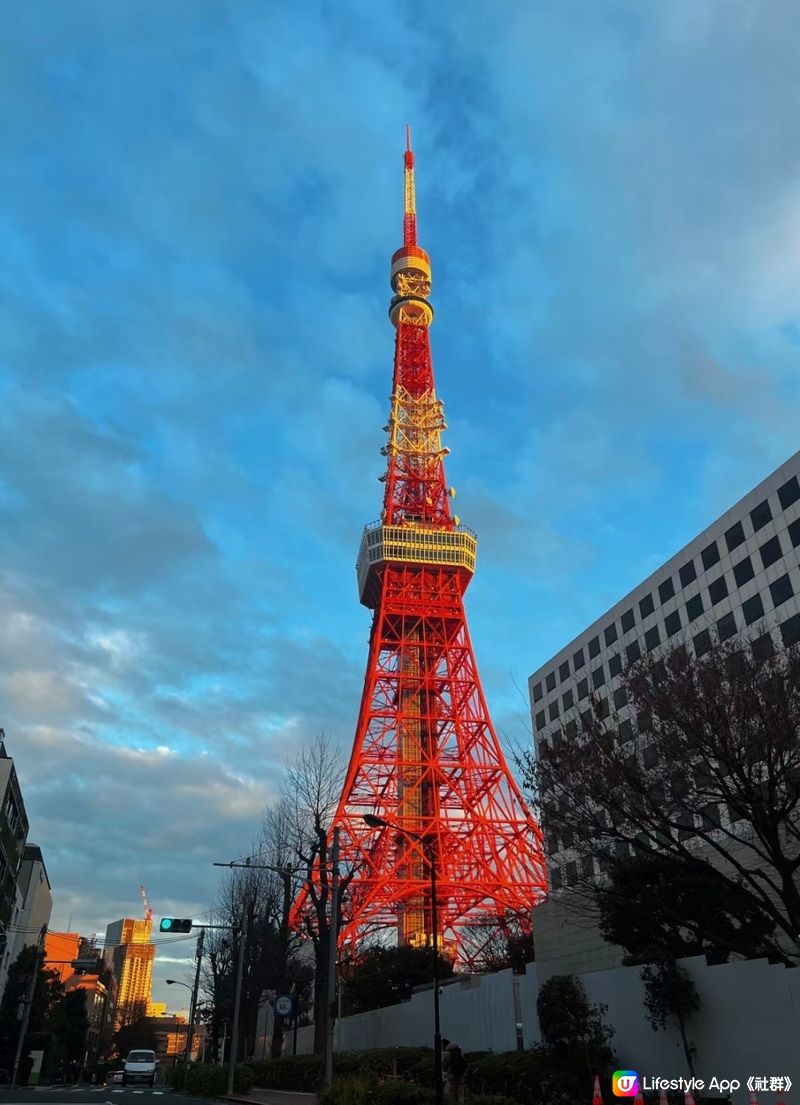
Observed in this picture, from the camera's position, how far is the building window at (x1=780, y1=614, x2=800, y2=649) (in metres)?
37.8

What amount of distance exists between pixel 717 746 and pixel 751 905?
6186 millimetres

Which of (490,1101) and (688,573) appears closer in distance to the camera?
(490,1101)

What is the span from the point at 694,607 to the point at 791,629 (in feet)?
22.6

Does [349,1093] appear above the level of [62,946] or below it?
below

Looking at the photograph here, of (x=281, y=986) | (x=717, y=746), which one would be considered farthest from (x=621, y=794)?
(x=281, y=986)

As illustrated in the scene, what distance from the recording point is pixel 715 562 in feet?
145

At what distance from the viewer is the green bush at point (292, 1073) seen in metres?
28.8

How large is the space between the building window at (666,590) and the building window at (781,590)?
23.6ft

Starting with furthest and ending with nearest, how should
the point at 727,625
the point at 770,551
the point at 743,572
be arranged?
the point at 727,625
the point at 743,572
the point at 770,551

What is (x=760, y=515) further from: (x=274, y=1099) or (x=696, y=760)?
(x=274, y=1099)

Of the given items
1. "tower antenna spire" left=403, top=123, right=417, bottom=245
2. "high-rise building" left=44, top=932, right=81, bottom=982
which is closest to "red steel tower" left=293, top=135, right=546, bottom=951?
"tower antenna spire" left=403, top=123, right=417, bottom=245

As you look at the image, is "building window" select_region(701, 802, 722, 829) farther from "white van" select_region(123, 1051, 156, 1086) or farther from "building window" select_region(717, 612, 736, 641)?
"white van" select_region(123, 1051, 156, 1086)

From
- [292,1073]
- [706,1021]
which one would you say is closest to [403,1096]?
[706,1021]

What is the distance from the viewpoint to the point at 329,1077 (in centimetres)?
2072
